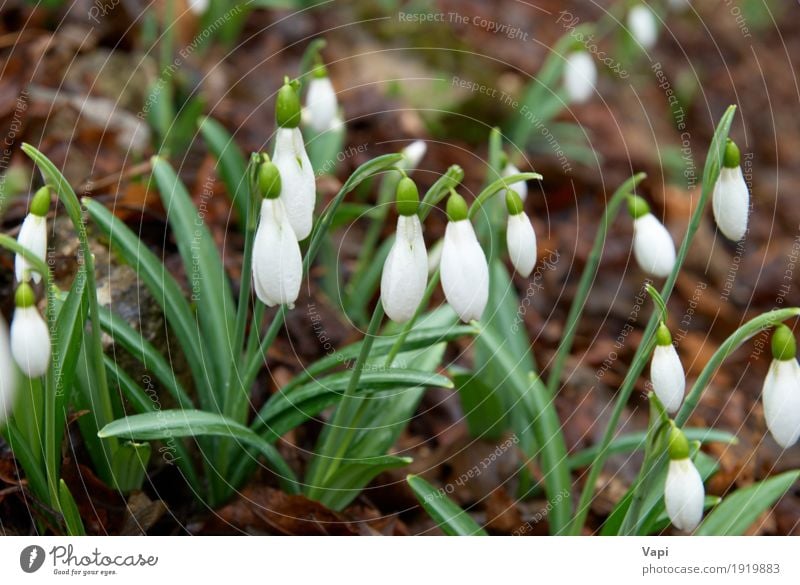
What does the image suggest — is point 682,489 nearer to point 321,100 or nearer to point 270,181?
point 270,181

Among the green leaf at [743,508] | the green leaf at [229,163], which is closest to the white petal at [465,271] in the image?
the green leaf at [743,508]

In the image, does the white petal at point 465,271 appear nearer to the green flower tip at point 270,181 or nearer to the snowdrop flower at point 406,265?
the snowdrop flower at point 406,265

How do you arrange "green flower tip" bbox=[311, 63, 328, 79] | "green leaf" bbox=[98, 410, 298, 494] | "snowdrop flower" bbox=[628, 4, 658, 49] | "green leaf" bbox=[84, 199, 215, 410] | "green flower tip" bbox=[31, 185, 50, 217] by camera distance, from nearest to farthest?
"green flower tip" bbox=[31, 185, 50, 217], "green leaf" bbox=[98, 410, 298, 494], "green leaf" bbox=[84, 199, 215, 410], "green flower tip" bbox=[311, 63, 328, 79], "snowdrop flower" bbox=[628, 4, 658, 49]

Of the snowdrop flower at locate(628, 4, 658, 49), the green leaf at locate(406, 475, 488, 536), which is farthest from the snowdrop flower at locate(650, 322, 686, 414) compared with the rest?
the snowdrop flower at locate(628, 4, 658, 49)

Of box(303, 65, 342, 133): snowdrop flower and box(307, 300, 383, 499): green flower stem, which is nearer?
box(307, 300, 383, 499): green flower stem

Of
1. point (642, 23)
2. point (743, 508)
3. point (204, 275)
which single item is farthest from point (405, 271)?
point (642, 23)

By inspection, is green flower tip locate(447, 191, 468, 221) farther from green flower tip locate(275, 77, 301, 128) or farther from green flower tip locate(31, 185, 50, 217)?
green flower tip locate(31, 185, 50, 217)
